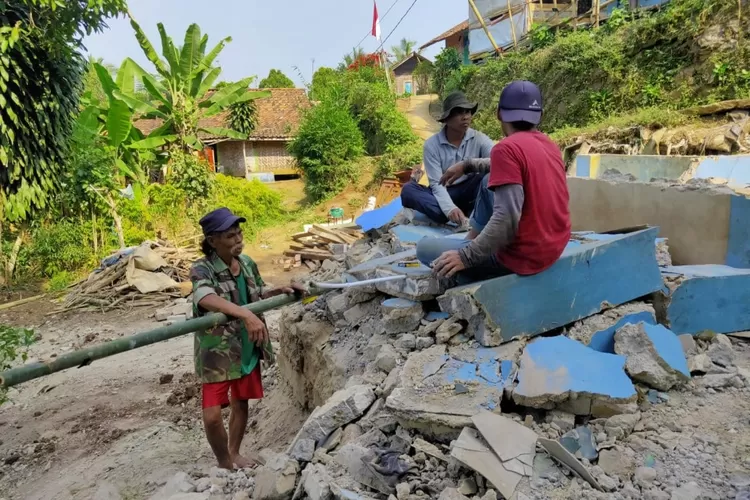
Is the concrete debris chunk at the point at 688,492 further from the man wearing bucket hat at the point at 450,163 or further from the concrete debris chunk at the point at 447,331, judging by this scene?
the man wearing bucket hat at the point at 450,163

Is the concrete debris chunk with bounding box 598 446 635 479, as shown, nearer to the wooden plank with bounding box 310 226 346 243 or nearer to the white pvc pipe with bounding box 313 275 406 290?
the white pvc pipe with bounding box 313 275 406 290

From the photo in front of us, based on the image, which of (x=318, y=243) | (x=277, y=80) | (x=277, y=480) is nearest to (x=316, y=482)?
(x=277, y=480)

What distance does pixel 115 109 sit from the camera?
11.9m

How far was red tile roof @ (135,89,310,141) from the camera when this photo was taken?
2394 cm

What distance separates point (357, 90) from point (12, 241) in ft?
45.5

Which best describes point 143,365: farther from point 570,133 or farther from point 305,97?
point 305,97

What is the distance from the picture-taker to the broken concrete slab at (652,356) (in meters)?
2.54

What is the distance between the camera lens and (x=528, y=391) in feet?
7.81

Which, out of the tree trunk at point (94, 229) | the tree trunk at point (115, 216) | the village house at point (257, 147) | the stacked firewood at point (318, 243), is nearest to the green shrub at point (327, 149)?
the village house at point (257, 147)

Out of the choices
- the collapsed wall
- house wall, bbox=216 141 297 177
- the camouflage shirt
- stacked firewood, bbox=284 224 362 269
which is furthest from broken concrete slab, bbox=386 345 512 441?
house wall, bbox=216 141 297 177

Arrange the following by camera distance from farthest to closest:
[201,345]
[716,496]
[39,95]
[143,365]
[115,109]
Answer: [115,109] → [39,95] → [143,365] → [201,345] → [716,496]

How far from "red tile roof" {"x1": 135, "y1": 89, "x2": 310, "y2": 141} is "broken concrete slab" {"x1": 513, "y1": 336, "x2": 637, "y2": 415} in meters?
21.4

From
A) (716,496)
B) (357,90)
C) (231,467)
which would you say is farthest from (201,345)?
(357,90)

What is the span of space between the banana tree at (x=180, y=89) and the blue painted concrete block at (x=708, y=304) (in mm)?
12622
